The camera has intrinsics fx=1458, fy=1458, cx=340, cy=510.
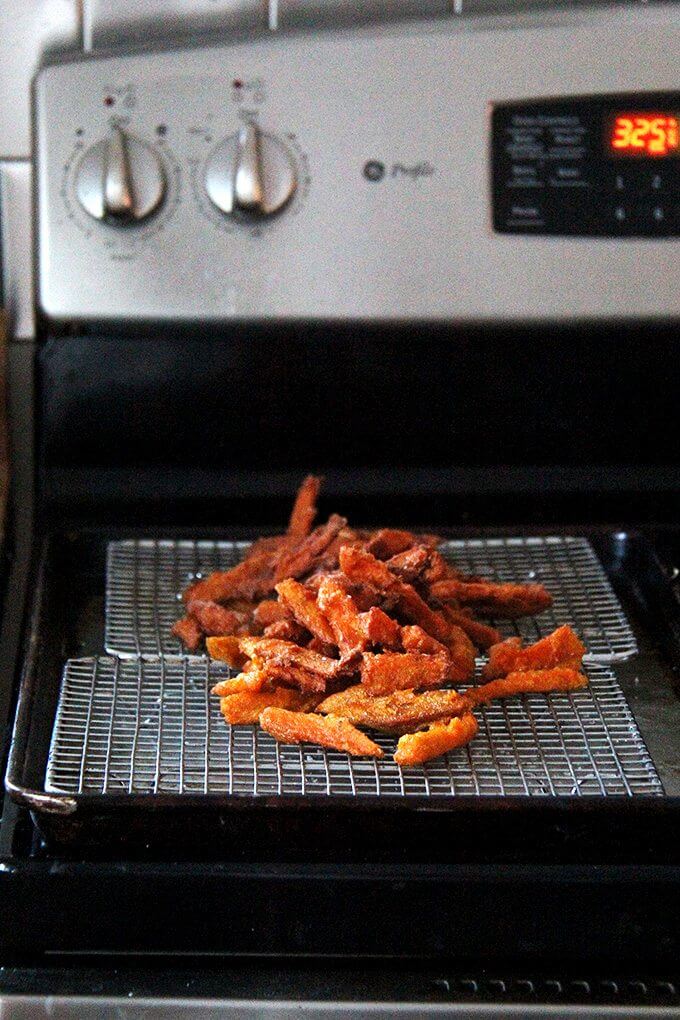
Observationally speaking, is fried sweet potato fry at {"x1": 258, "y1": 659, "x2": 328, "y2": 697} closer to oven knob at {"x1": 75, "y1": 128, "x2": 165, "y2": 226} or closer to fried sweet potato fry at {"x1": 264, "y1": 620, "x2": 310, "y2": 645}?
fried sweet potato fry at {"x1": 264, "y1": 620, "x2": 310, "y2": 645}

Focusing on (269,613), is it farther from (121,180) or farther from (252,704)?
(121,180)

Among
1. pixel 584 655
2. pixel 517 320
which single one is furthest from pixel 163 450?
pixel 584 655

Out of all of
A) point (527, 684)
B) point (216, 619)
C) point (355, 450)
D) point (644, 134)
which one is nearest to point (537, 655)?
point (527, 684)

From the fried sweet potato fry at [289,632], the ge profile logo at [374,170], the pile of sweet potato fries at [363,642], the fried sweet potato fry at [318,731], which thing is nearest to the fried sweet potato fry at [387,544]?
the pile of sweet potato fries at [363,642]

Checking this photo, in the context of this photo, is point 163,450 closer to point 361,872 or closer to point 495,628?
point 495,628

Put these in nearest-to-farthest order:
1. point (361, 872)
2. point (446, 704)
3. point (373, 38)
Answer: point (361, 872)
point (446, 704)
point (373, 38)

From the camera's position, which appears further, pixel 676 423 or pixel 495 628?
pixel 676 423
